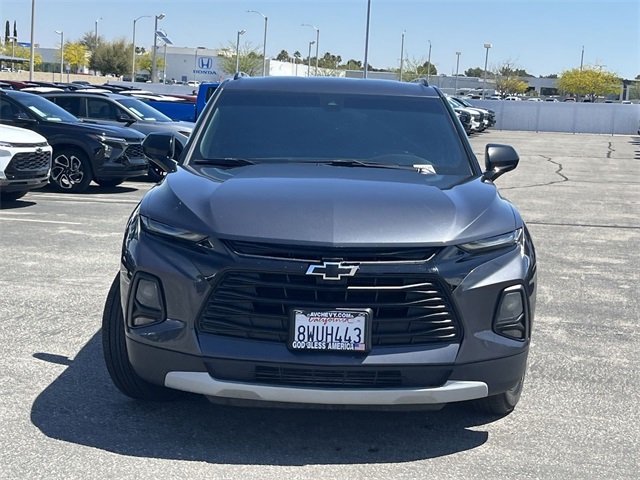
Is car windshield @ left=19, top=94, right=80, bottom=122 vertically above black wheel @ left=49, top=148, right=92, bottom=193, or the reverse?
car windshield @ left=19, top=94, right=80, bottom=122

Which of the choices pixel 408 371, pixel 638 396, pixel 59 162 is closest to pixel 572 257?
pixel 638 396

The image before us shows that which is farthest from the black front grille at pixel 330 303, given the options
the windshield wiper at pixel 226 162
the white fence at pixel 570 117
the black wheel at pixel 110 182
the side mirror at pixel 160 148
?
the white fence at pixel 570 117

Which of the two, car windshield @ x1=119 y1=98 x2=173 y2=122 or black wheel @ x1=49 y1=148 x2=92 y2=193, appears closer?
black wheel @ x1=49 y1=148 x2=92 y2=193

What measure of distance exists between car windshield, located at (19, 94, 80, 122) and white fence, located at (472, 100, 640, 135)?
3776cm

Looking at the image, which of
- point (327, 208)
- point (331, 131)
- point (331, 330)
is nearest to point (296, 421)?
point (331, 330)

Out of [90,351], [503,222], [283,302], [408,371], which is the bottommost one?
[90,351]

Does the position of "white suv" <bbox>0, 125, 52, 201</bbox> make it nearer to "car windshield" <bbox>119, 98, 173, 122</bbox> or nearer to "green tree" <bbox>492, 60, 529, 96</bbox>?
"car windshield" <bbox>119, 98, 173, 122</bbox>

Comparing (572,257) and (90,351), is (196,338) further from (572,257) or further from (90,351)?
(572,257)

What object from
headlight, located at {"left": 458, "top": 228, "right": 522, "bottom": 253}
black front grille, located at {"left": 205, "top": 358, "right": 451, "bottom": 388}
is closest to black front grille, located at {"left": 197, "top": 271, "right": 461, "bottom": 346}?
black front grille, located at {"left": 205, "top": 358, "right": 451, "bottom": 388}

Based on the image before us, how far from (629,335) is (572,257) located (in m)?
3.39

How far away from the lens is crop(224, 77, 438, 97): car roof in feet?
19.0

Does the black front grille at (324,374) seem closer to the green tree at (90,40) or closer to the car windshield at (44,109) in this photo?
the car windshield at (44,109)

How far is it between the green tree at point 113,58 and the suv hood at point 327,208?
318ft

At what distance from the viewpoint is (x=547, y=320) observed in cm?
685
